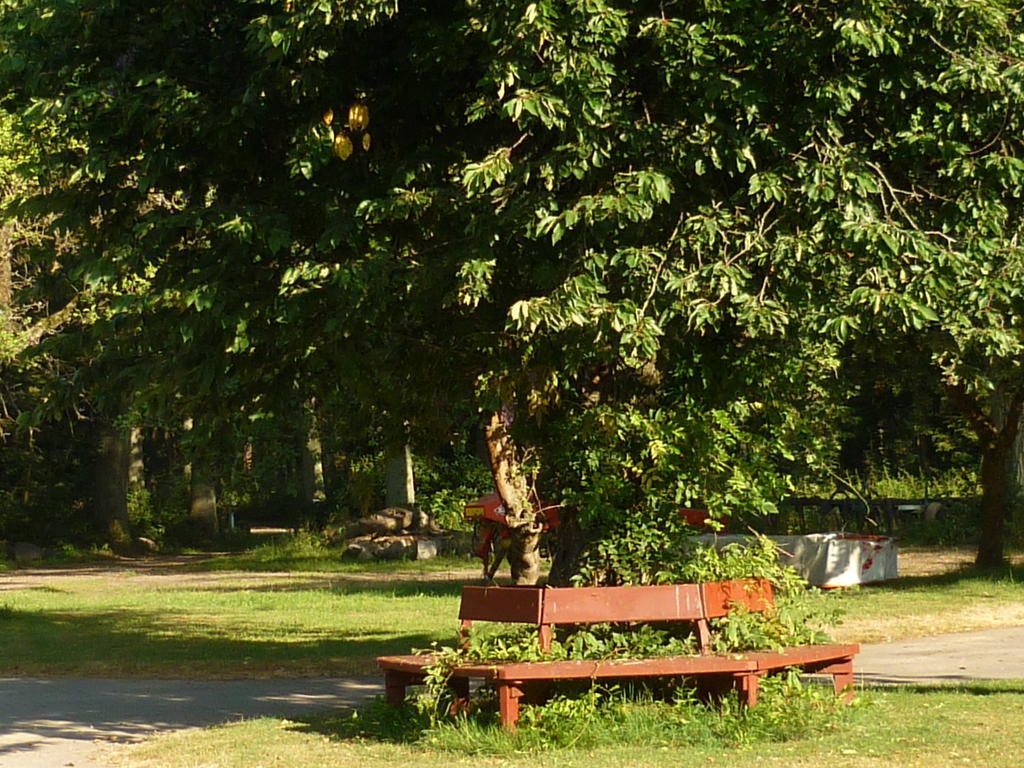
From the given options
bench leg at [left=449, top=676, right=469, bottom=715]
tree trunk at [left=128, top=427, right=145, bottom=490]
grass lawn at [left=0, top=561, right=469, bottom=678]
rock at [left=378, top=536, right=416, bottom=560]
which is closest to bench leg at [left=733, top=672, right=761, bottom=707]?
bench leg at [left=449, top=676, right=469, bottom=715]

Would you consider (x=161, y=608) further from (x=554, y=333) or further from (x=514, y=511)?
(x=554, y=333)

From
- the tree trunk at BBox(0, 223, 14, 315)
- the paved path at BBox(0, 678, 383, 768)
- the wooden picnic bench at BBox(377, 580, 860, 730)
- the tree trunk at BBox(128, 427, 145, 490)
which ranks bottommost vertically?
the paved path at BBox(0, 678, 383, 768)

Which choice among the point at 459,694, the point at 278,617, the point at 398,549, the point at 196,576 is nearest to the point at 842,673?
the point at 459,694

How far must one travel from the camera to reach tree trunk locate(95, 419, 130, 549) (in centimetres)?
4203

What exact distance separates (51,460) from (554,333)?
38166mm

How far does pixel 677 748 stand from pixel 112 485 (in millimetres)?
35389

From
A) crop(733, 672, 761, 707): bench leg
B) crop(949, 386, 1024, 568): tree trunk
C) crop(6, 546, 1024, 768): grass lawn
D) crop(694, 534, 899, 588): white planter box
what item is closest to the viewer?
crop(6, 546, 1024, 768): grass lawn

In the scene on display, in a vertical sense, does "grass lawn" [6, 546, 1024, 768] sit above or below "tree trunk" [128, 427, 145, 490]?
below

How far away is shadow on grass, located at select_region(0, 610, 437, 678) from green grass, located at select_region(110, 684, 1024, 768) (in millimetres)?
4445

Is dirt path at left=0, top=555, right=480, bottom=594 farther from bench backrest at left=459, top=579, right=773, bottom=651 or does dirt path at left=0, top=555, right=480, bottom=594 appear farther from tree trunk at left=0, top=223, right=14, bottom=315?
bench backrest at left=459, top=579, right=773, bottom=651

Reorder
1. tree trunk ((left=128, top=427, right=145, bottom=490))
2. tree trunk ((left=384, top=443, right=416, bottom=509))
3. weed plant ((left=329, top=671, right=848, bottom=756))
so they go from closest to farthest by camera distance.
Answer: weed plant ((left=329, top=671, right=848, bottom=756)) < tree trunk ((left=384, top=443, right=416, bottom=509)) < tree trunk ((left=128, top=427, right=145, bottom=490))

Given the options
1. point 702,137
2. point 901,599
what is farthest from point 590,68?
point 901,599

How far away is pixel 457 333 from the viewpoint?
10.9 m

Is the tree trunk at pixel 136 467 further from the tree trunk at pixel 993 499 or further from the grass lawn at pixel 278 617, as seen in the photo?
the tree trunk at pixel 993 499
